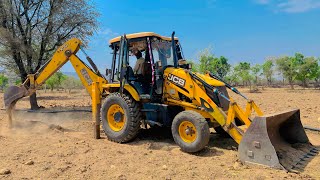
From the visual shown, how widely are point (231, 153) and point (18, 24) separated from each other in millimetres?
12045

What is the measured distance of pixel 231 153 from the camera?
648 cm

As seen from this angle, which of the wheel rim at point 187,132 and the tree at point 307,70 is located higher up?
the tree at point 307,70

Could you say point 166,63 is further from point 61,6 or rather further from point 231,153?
point 61,6

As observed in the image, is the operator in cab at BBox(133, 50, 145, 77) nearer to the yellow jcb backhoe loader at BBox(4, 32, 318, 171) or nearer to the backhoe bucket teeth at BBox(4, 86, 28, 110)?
the yellow jcb backhoe loader at BBox(4, 32, 318, 171)

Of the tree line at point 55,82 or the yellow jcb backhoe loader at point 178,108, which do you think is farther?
the tree line at point 55,82

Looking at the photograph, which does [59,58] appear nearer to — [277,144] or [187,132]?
[187,132]

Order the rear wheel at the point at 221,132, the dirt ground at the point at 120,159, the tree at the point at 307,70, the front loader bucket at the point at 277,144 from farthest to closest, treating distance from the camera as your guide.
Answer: the tree at the point at 307,70 < the rear wheel at the point at 221,132 < the front loader bucket at the point at 277,144 < the dirt ground at the point at 120,159

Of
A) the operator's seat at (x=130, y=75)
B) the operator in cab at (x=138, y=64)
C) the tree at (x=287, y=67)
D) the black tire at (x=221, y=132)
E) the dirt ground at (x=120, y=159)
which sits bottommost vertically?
the dirt ground at (x=120, y=159)

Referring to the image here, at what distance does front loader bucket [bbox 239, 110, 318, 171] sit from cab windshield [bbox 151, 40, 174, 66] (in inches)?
106

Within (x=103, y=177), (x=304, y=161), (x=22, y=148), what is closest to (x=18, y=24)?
(x=22, y=148)

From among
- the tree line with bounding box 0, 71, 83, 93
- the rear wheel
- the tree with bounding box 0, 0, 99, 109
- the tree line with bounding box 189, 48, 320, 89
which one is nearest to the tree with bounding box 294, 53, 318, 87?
the tree line with bounding box 189, 48, 320, 89

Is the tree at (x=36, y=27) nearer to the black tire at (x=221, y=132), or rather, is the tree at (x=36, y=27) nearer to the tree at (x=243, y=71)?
the black tire at (x=221, y=132)

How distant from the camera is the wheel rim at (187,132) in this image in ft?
21.5

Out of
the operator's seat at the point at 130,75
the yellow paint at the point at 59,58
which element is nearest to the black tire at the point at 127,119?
the operator's seat at the point at 130,75
